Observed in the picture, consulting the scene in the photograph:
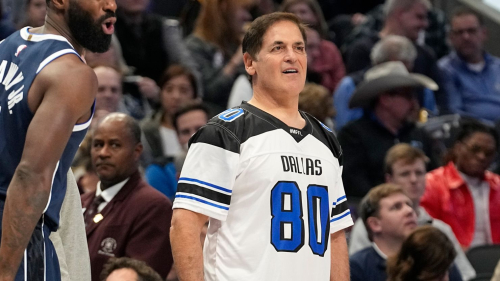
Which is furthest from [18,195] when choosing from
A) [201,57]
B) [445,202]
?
[201,57]

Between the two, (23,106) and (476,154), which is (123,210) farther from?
(476,154)

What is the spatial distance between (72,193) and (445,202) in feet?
14.3

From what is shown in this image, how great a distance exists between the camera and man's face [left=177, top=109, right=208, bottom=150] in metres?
7.03

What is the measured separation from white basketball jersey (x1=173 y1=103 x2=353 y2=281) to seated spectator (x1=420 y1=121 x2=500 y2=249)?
4.04m

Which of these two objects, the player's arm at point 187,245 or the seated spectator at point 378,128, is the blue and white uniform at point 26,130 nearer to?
the player's arm at point 187,245

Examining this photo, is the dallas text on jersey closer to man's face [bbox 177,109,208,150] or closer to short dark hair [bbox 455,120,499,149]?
man's face [bbox 177,109,208,150]

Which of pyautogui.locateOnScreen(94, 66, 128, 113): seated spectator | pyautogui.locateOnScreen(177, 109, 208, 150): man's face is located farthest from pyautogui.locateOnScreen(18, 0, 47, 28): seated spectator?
pyautogui.locateOnScreen(177, 109, 208, 150): man's face

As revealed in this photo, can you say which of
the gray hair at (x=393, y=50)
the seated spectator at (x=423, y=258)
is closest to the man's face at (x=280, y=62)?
the seated spectator at (x=423, y=258)

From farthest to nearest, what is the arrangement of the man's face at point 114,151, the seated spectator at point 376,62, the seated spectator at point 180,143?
the seated spectator at point 376,62 → the seated spectator at point 180,143 → the man's face at point 114,151

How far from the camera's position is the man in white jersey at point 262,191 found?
136 inches

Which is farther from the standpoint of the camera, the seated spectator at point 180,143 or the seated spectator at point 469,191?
the seated spectator at point 469,191

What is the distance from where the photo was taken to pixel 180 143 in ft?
23.5

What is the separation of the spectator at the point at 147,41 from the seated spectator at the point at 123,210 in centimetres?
316

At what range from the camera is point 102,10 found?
3.35 metres
